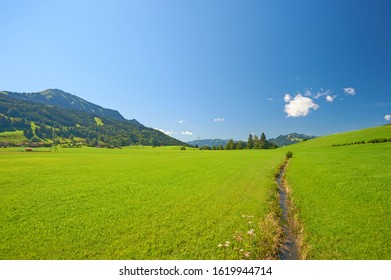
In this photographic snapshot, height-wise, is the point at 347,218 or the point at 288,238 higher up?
the point at 347,218

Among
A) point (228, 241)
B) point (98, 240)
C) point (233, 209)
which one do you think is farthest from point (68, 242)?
point (233, 209)

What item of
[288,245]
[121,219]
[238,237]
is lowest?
[288,245]

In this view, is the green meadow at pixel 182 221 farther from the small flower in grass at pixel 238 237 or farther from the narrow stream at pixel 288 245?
the narrow stream at pixel 288 245

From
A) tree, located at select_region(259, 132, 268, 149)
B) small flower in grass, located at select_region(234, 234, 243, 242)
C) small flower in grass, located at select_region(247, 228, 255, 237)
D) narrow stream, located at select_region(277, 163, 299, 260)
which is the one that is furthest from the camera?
tree, located at select_region(259, 132, 268, 149)

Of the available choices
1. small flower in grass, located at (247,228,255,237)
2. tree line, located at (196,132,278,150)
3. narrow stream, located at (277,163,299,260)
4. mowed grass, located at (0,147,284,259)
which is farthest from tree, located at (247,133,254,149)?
small flower in grass, located at (247,228,255,237)

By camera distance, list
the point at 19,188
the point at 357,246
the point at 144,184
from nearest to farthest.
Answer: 1. the point at 357,246
2. the point at 19,188
3. the point at 144,184

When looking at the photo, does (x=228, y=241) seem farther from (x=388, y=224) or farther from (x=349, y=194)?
(x=349, y=194)

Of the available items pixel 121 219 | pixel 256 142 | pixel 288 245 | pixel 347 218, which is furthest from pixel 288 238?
pixel 256 142

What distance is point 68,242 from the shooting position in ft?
39.3

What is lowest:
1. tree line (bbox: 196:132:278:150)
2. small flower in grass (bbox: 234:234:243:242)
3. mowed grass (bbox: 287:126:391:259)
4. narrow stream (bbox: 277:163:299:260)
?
narrow stream (bbox: 277:163:299:260)

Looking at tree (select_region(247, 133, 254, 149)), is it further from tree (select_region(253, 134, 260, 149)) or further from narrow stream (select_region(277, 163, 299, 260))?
narrow stream (select_region(277, 163, 299, 260))

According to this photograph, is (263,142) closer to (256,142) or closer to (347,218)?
(256,142)

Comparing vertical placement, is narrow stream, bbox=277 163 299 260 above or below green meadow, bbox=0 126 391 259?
below

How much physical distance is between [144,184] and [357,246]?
2236 centimetres
